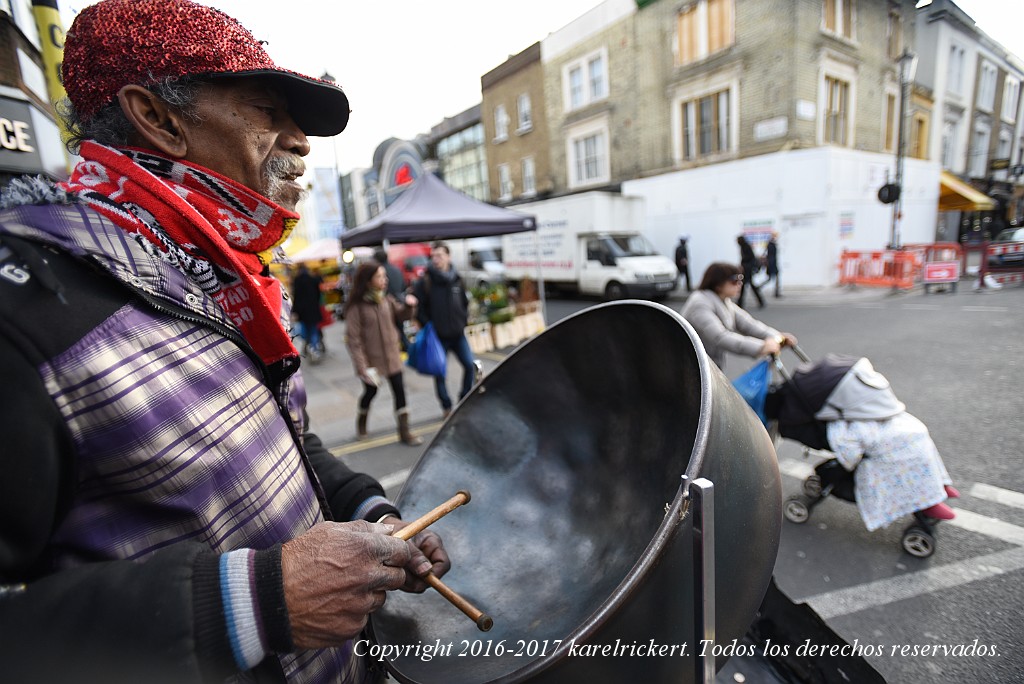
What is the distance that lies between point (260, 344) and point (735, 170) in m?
16.0

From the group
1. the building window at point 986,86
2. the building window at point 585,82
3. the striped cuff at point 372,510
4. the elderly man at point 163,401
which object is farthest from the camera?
the building window at point 585,82

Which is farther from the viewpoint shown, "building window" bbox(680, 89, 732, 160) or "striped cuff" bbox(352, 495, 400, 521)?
"building window" bbox(680, 89, 732, 160)

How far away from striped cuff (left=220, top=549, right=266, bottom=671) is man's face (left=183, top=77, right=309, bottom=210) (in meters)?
0.73

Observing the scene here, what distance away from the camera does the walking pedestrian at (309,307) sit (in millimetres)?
9336

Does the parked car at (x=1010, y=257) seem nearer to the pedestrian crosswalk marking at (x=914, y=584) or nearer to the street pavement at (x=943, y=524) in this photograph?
the street pavement at (x=943, y=524)

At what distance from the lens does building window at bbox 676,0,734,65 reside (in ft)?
39.2

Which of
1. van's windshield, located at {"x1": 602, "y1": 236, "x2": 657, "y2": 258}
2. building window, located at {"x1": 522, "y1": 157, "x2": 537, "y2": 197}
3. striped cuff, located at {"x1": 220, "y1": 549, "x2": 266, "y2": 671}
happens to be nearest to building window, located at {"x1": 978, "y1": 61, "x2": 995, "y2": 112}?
striped cuff, located at {"x1": 220, "y1": 549, "x2": 266, "y2": 671}

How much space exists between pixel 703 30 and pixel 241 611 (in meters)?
15.8

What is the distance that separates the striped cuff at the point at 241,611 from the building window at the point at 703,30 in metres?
13.2

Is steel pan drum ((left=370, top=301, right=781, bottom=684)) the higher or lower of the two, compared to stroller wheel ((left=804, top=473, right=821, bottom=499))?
higher

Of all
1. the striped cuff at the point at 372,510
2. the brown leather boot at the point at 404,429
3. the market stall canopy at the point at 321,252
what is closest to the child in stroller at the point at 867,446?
the striped cuff at the point at 372,510

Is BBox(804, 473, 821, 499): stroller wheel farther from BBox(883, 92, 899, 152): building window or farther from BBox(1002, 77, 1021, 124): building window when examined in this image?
BBox(883, 92, 899, 152): building window

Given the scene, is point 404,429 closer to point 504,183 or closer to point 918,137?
point 918,137

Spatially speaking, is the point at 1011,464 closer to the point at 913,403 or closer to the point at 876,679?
the point at 913,403
